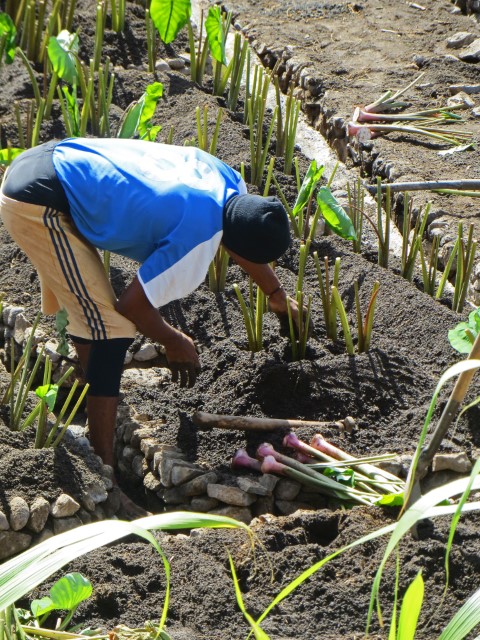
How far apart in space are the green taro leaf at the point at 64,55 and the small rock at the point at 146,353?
1496mm

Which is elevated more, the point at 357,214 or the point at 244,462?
the point at 357,214

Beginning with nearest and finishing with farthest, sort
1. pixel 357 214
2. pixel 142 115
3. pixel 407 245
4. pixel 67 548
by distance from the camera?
pixel 67 548, pixel 407 245, pixel 357 214, pixel 142 115

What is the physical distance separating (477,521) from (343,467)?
1.79ft

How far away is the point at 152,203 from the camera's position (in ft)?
11.2

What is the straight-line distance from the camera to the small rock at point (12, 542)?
3.19 meters

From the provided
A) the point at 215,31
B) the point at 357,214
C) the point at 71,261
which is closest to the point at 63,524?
the point at 71,261

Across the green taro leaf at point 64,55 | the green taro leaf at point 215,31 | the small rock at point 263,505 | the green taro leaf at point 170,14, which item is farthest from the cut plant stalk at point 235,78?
the small rock at point 263,505

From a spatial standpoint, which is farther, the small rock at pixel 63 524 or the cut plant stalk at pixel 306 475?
the cut plant stalk at pixel 306 475

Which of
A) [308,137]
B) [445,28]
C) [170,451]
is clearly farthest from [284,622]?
[445,28]

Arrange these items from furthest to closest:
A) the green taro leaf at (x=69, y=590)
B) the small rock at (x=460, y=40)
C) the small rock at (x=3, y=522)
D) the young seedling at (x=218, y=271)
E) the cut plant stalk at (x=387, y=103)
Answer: the small rock at (x=460, y=40)
the cut plant stalk at (x=387, y=103)
the young seedling at (x=218, y=271)
the small rock at (x=3, y=522)
the green taro leaf at (x=69, y=590)

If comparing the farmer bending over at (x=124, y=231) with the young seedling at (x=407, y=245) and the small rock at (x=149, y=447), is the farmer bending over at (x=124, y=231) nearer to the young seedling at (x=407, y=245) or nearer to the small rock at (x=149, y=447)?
the small rock at (x=149, y=447)

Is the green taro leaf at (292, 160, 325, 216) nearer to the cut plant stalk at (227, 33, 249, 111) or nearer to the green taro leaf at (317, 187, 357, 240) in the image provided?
the green taro leaf at (317, 187, 357, 240)

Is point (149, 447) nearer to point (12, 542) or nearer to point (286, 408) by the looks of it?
point (286, 408)

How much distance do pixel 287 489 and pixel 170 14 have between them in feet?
10.1
